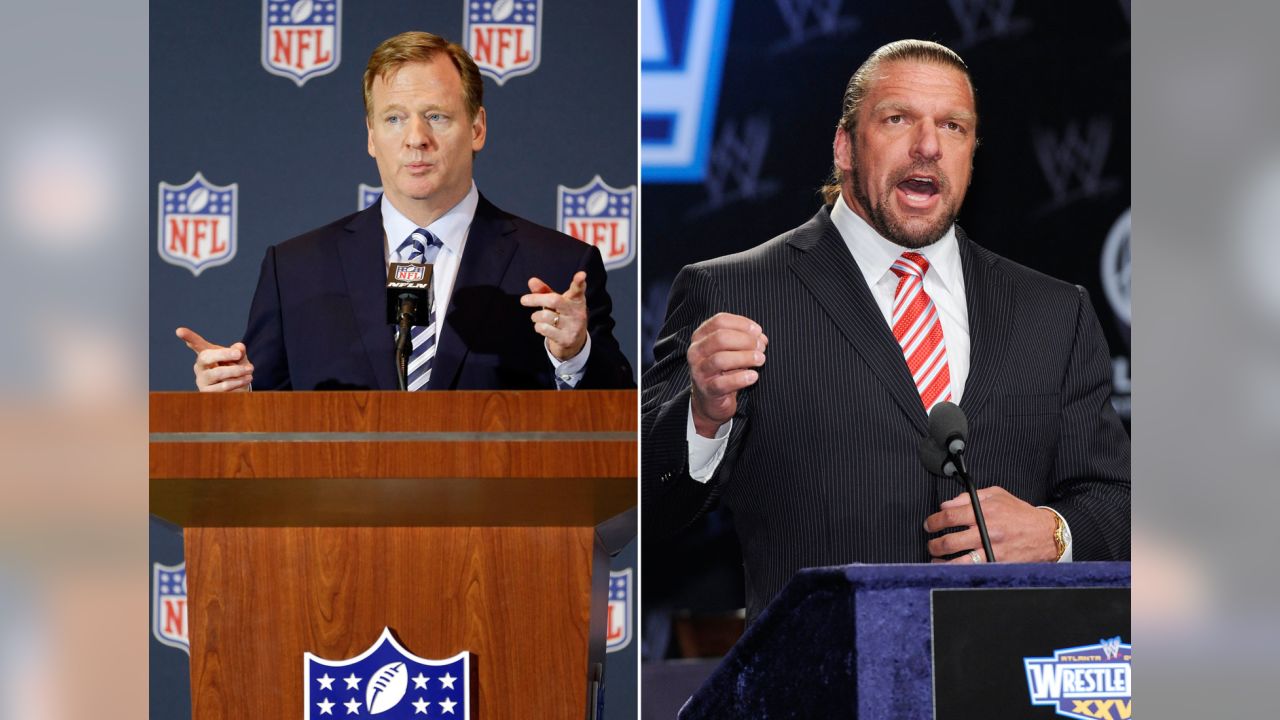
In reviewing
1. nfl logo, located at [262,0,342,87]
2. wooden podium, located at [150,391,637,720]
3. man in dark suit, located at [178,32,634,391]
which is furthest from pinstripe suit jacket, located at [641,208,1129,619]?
nfl logo, located at [262,0,342,87]

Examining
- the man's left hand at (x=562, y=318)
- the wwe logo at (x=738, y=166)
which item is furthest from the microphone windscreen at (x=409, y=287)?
the wwe logo at (x=738, y=166)

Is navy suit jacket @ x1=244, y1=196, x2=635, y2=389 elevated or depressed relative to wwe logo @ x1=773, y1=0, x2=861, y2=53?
depressed

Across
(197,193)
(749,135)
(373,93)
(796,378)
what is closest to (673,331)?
(796,378)

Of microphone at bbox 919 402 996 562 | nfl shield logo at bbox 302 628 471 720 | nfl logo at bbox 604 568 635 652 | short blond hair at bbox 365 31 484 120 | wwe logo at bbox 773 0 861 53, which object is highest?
short blond hair at bbox 365 31 484 120

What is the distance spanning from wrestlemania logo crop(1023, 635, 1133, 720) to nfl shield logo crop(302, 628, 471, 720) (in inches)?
35.8

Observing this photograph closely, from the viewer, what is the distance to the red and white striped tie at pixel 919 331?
86.4 inches

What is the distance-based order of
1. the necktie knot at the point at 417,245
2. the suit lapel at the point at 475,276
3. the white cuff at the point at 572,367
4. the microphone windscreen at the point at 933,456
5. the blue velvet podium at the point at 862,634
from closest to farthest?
the blue velvet podium at the point at 862,634, the microphone windscreen at the point at 933,456, the white cuff at the point at 572,367, the suit lapel at the point at 475,276, the necktie knot at the point at 417,245

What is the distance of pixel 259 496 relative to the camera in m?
1.83

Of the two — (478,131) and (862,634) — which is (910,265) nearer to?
(862,634)

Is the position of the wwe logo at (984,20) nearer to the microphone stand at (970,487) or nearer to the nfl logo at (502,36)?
the microphone stand at (970,487)

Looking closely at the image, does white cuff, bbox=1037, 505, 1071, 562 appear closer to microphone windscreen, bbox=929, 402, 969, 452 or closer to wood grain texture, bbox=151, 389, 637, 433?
microphone windscreen, bbox=929, 402, 969, 452

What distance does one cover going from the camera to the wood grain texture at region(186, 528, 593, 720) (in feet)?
6.24

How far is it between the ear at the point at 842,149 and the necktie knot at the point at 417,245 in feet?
4.28
